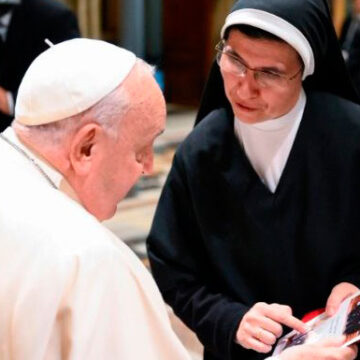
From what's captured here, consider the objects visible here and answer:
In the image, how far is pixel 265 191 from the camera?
7.25 ft

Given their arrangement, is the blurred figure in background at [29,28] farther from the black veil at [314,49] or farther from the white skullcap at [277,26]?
the white skullcap at [277,26]

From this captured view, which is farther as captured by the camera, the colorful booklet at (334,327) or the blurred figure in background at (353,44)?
the blurred figure in background at (353,44)

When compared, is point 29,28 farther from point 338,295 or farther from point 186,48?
point 186,48

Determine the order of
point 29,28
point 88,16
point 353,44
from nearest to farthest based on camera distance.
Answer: point 29,28, point 353,44, point 88,16

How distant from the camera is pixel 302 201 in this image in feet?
7.17

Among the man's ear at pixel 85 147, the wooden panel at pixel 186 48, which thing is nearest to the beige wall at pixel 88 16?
the wooden panel at pixel 186 48

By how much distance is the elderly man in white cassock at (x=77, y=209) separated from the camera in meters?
1.44

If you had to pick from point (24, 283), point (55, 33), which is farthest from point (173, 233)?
point (55, 33)

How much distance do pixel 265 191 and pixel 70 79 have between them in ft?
2.56

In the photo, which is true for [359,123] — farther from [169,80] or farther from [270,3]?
[169,80]

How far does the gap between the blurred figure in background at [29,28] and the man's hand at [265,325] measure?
2.00 m

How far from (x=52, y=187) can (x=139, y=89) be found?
259mm

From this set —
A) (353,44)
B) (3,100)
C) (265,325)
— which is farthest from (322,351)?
(353,44)

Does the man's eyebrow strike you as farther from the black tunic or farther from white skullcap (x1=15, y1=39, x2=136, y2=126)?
white skullcap (x1=15, y1=39, x2=136, y2=126)
